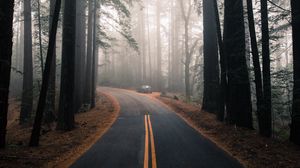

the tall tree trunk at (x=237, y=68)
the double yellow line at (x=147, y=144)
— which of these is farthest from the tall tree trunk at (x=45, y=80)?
the tall tree trunk at (x=237, y=68)

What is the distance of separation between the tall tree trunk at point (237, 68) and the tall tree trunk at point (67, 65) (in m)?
8.04

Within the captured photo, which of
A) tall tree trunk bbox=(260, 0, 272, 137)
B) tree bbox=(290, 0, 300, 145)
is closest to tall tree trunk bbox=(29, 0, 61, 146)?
tall tree trunk bbox=(260, 0, 272, 137)

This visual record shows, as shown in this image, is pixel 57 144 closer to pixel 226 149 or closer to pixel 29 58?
pixel 226 149

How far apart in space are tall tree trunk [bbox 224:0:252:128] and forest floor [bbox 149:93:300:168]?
2.54 ft

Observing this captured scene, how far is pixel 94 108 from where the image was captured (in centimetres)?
2188

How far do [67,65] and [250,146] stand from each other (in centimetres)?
938

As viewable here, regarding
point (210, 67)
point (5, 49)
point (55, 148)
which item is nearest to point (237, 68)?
point (210, 67)

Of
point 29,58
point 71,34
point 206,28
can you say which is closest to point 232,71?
point 206,28

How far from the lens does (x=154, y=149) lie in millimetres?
9578

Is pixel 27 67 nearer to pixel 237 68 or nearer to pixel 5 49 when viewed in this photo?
pixel 5 49

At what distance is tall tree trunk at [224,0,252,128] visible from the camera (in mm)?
13289

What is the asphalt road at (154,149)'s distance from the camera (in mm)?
7965

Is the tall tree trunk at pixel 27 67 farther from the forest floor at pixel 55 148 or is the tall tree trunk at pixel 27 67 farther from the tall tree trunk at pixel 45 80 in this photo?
the tall tree trunk at pixel 45 80

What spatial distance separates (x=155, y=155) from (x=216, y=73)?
10788 mm
